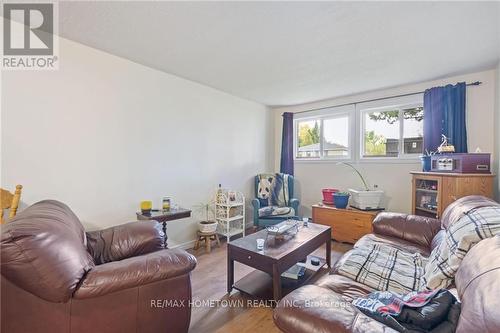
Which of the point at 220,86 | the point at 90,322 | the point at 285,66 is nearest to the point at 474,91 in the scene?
the point at 285,66

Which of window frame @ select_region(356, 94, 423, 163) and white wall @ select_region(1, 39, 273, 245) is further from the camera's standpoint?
window frame @ select_region(356, 94, 423, 163)

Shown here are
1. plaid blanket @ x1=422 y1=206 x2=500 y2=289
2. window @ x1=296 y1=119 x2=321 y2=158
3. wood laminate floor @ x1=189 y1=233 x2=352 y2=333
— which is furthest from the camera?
window @ x1=296 y1=119 x2=321 y2=158

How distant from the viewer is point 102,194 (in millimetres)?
2381

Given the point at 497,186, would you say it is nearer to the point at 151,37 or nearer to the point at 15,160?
the point at 151,37

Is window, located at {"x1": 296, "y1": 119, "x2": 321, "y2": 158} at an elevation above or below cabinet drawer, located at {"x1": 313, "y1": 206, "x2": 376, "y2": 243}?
above

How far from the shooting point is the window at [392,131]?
3.34 meters

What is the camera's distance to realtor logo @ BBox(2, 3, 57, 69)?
1.76 metres

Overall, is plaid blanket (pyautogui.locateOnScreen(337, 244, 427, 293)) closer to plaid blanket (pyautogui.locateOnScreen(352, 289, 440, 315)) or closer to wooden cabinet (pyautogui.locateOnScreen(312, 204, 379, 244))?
plaid blanket (pyautogui.locateOnScreen(352, 289, 440, 315))

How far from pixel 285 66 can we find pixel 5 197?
275 cm

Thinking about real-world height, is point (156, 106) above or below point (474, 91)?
below

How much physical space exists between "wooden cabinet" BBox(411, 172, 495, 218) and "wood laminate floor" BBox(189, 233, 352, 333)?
148 cm

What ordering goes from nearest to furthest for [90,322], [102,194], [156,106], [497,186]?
[90,322], [102,194], [497,186], [156,106]

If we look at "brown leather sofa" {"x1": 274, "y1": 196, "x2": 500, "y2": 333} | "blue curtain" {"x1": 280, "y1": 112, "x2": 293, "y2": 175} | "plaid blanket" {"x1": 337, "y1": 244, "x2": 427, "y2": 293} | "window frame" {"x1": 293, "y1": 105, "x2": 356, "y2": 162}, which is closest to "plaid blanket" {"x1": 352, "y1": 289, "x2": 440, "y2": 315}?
"brown leather sofa" {"x1": 274, "y1": 196, "x2": 500, "y2": 333}

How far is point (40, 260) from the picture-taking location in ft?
3.27
